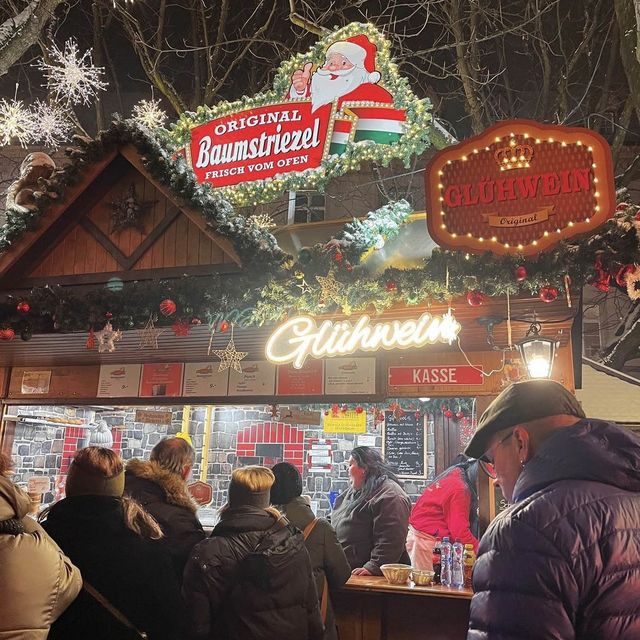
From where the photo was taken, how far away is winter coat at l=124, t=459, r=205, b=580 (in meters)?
3.56

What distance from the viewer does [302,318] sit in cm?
505

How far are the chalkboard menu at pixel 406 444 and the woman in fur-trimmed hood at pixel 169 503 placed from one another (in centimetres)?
678

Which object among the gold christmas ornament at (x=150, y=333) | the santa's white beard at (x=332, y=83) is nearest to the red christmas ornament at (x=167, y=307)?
the gold christmas ornament at (x=150, y=333)

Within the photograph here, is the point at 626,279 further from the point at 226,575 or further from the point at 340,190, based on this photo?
the point at 340,190

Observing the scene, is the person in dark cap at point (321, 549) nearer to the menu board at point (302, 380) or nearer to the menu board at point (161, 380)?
the menu board at point (302, 380)

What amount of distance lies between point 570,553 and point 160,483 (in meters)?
2.79

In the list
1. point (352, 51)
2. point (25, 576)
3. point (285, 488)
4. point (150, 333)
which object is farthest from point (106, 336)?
point (352, 51)

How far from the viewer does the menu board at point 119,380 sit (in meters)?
6.68

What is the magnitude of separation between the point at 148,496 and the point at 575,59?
33.5ft

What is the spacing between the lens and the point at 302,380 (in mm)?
6039

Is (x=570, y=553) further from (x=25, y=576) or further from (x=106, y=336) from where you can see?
(x=106, y=336)

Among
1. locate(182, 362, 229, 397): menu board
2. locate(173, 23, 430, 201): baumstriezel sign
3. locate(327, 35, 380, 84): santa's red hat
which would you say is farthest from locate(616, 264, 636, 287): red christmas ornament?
locate(327, 35, 380, 84): santa's red hat

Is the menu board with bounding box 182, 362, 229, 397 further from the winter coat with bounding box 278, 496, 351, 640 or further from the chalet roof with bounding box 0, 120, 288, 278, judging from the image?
the winter coat with bounding box 278, 496, 351, 640

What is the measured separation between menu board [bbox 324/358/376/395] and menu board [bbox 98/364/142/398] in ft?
7.65
